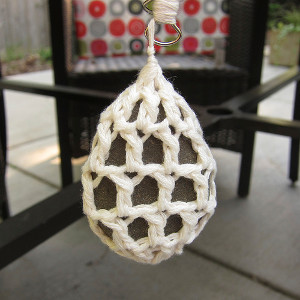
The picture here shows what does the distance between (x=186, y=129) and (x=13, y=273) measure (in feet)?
3.37

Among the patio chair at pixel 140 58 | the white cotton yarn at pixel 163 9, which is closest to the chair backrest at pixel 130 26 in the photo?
the patio chair at pixel 140 58

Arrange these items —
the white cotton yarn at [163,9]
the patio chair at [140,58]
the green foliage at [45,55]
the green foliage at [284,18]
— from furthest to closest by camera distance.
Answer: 1. the green foliage at [45,55]
2. the green foliage at [284,18]
3. the patio chair at [140,58]
4. the white cotton yarn at [163,9]

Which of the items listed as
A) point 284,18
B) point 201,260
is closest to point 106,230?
point 201,260

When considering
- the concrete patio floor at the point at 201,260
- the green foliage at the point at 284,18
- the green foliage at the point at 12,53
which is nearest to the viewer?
the concrete patio floor at the point at 201,260

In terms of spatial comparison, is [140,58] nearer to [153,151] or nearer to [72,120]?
[72,120]

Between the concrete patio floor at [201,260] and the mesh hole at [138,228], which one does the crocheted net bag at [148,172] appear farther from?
the concrete patio floor at [201,260]

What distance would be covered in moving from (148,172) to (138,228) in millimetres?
64

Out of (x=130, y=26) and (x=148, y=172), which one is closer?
(x=148, y=172)

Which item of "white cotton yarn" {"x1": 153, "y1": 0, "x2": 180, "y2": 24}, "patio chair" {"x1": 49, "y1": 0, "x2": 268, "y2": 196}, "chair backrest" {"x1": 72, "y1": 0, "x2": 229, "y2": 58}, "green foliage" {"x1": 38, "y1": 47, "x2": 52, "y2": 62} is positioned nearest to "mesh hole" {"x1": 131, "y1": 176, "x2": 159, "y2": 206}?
"white cotton yarn" {"x1": 153, "y1": 0, "x2": 180, "y2": 24}

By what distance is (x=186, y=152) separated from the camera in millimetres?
380

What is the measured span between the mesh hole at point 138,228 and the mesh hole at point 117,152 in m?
0.06

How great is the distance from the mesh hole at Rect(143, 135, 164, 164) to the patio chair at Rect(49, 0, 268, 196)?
105 centimetres

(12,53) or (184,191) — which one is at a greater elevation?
(184,191)

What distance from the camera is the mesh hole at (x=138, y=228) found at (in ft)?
1.23
